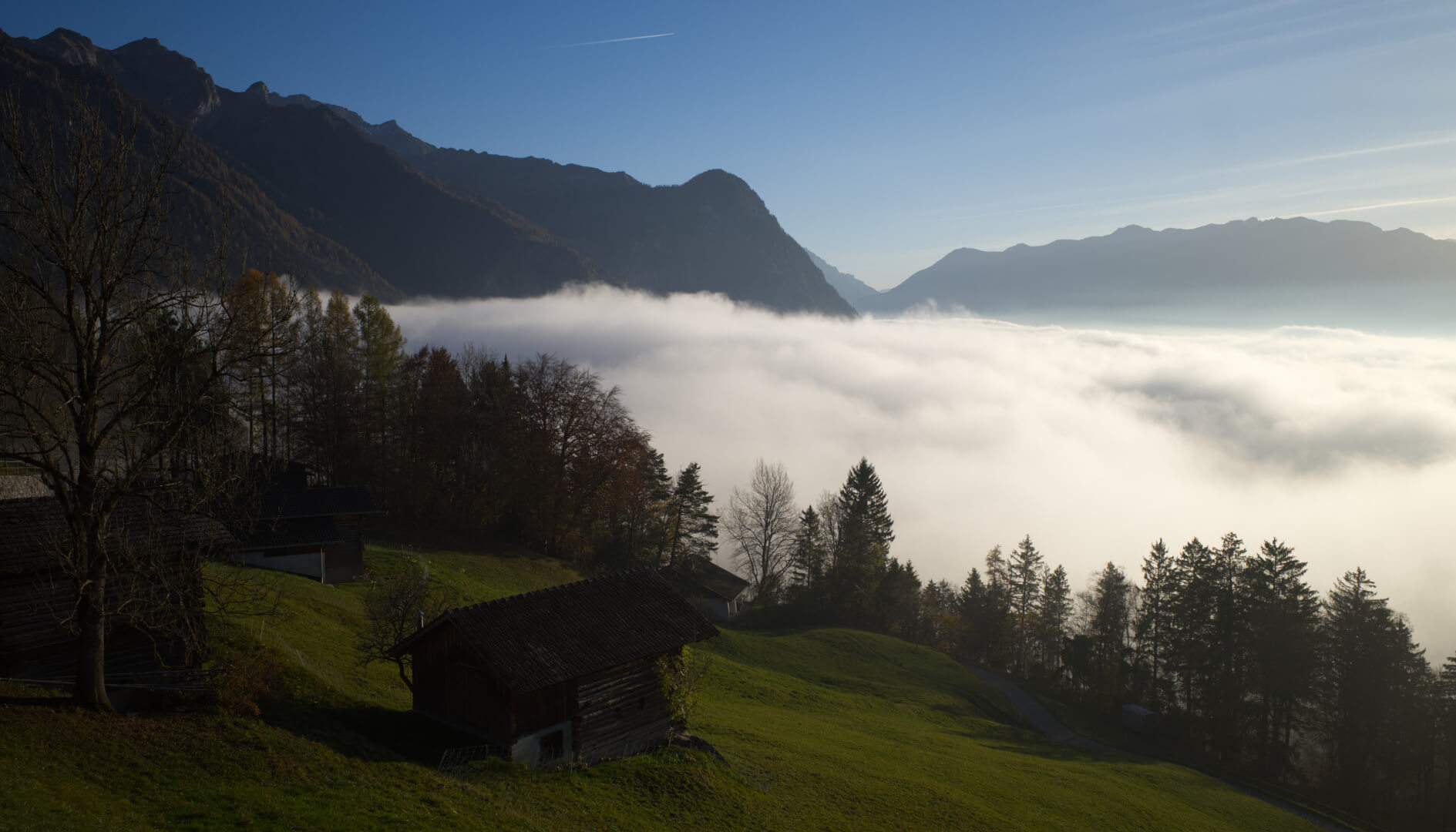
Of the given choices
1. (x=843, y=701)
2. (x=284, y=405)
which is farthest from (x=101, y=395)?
(x=284, y=405)

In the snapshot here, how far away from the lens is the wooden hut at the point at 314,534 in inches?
1479

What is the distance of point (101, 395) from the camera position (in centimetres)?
1555

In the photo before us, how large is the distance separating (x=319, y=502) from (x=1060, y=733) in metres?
52.8

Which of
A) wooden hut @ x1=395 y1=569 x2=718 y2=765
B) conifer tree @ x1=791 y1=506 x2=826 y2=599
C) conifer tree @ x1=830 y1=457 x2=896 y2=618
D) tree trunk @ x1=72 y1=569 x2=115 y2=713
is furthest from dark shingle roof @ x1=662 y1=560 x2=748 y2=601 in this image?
tree trunk @ x1=72 y1=569 x2=115 y2=713

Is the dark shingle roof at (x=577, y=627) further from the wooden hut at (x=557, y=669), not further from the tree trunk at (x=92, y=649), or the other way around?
the tree trunk at (x=92, y=649)

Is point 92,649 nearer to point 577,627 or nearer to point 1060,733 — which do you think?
Result: point 577,627

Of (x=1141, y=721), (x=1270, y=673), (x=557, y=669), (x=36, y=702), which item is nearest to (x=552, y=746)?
(x=557, y=669)

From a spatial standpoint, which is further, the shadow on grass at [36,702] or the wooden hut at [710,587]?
the wooden hut at [710,587]

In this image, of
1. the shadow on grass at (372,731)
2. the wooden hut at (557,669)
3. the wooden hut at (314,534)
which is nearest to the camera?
the shadow on grass at (372,731)

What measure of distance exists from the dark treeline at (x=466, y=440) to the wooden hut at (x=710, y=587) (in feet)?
12.3

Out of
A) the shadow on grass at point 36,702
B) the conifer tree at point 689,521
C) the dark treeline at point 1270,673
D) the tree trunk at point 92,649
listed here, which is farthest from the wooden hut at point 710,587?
the shadow on grass at point 36,702

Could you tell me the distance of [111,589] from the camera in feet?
56.8

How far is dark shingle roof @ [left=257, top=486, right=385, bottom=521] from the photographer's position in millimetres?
38656

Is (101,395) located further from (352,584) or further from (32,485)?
(352,584)
